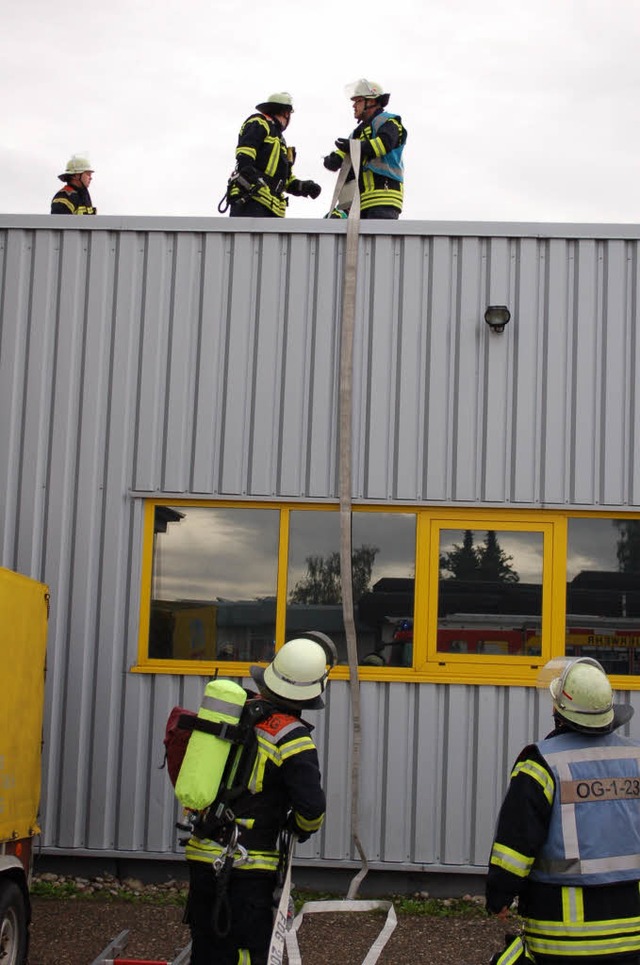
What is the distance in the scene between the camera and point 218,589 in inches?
322

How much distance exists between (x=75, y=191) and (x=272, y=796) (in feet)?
24.4

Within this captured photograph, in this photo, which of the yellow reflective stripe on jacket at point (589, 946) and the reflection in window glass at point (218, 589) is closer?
the yellow reflective stripe on jacket at point (589, 946)

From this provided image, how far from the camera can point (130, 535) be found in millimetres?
8273

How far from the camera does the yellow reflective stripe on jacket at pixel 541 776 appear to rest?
4359 mm

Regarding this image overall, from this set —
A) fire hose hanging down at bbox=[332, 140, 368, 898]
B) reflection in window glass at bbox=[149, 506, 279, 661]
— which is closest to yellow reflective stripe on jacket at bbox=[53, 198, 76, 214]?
fire hose hanging down at bbox=[332, 140, 368, 898]

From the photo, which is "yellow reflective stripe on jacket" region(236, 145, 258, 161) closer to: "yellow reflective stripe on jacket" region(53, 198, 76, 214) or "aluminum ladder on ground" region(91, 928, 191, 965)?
"yellow reflective stripe on jacket" region(53, 198, 76, 214)

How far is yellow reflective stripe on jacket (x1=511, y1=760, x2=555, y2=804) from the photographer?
4359 millimetres

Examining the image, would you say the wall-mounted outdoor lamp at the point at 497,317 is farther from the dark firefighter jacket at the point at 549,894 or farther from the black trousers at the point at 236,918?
the black trousers at the point at 236,918

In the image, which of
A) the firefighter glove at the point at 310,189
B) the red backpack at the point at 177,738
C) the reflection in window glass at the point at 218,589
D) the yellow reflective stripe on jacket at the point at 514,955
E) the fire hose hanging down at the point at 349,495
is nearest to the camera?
the yellow reflective stripe on jacket at the point at 514,955

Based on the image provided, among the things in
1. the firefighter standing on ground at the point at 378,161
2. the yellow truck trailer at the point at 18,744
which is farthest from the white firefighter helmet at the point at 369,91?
the yellow truck trailer at the point at 18,744

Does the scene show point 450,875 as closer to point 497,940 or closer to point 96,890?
point 497,940

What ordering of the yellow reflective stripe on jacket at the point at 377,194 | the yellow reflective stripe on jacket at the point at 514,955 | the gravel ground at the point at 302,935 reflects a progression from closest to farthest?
the yellow reflective stripe on jacket at the point at 514,955 < the gravel ground at the point at 302,935 < the yellow reflective stripe on jacket at the point at 377,194

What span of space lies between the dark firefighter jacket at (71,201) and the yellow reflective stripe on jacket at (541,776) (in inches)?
300

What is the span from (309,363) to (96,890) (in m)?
3.86
